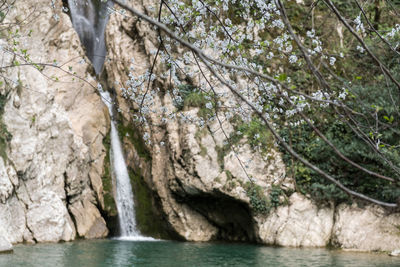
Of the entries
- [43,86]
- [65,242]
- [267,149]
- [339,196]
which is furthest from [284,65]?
[65,242]

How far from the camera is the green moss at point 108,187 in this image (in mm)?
14836

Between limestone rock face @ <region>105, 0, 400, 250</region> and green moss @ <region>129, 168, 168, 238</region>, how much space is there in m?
0.24

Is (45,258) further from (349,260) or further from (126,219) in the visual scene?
(349,260)

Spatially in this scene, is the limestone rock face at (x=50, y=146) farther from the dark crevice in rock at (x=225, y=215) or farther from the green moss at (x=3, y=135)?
the dark crevice in rock at (x=225, y=215)

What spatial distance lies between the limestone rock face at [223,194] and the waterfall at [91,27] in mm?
1954

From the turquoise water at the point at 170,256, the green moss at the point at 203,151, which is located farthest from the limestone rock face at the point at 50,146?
the green moss at the point at 203,151

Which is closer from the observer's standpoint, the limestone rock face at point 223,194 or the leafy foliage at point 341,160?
the leafy foliage at point 341,160

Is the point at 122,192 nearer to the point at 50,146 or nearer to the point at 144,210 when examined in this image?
the point at 144,210

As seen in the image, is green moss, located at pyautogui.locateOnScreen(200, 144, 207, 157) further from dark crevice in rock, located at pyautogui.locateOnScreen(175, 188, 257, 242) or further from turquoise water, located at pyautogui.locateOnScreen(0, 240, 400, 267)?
turquoise water, located at pyautogui.locateOnScreen(0, 240, 400, 267)

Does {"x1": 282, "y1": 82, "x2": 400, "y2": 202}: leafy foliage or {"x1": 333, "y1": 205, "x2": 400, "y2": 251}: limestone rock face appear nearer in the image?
{"x1": 333, "y1": 205, "x2": 400, "y2": 251}: limestone rock face

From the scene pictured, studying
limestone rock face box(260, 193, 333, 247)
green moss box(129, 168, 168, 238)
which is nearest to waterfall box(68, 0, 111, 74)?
green moss box(129, 168, 168, 238)

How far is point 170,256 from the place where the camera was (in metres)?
11.0

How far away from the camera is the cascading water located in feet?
49.5

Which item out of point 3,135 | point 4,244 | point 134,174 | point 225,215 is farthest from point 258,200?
→ point 3,135
